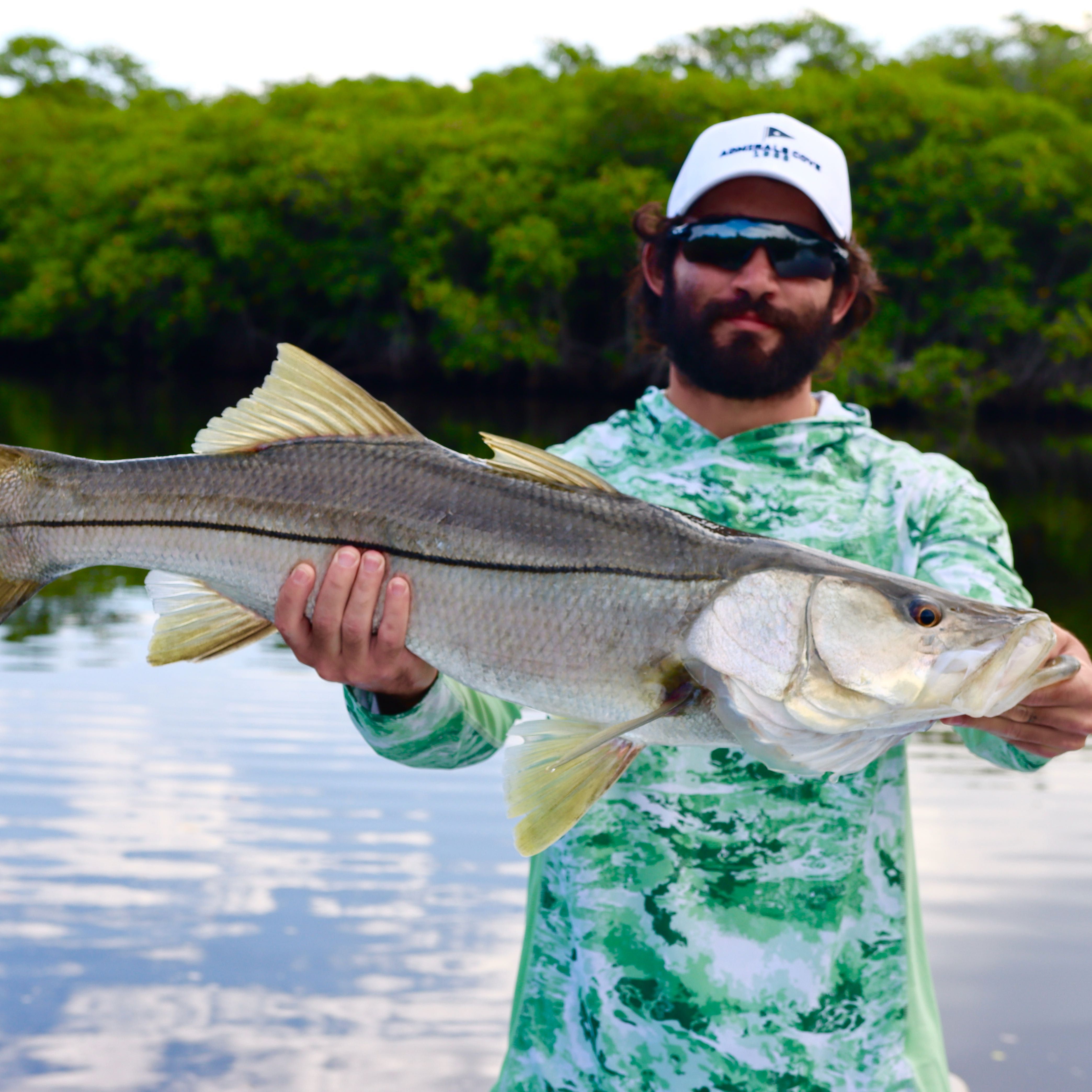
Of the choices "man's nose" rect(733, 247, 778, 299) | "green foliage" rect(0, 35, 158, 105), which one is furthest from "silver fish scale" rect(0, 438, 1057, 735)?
"green foliage" rect(0, 35, 158, 105)

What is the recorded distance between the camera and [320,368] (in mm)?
2434

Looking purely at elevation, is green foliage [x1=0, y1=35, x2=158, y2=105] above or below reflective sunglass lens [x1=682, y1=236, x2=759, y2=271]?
above

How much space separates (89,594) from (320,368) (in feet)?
41.4

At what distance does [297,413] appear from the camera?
8.05ft

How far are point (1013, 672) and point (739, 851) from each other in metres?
0.89

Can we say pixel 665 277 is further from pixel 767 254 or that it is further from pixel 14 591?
pixel 14 591

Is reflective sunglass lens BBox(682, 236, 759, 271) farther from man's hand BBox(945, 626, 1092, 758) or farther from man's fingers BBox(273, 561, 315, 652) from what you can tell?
man's fingers BBox(273, 561, 315, 652)

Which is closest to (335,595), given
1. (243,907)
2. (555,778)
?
(555,778)

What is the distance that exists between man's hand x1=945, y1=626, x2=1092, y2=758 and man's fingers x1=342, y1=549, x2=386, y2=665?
1.10 m

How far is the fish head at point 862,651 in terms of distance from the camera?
203 centimetres

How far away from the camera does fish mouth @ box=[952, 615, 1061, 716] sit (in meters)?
2.01

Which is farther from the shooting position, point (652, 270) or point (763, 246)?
point (652, 270)

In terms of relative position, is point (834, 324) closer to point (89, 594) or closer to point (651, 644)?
point (651, 644)

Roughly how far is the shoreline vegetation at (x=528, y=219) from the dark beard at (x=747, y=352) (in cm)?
3469
